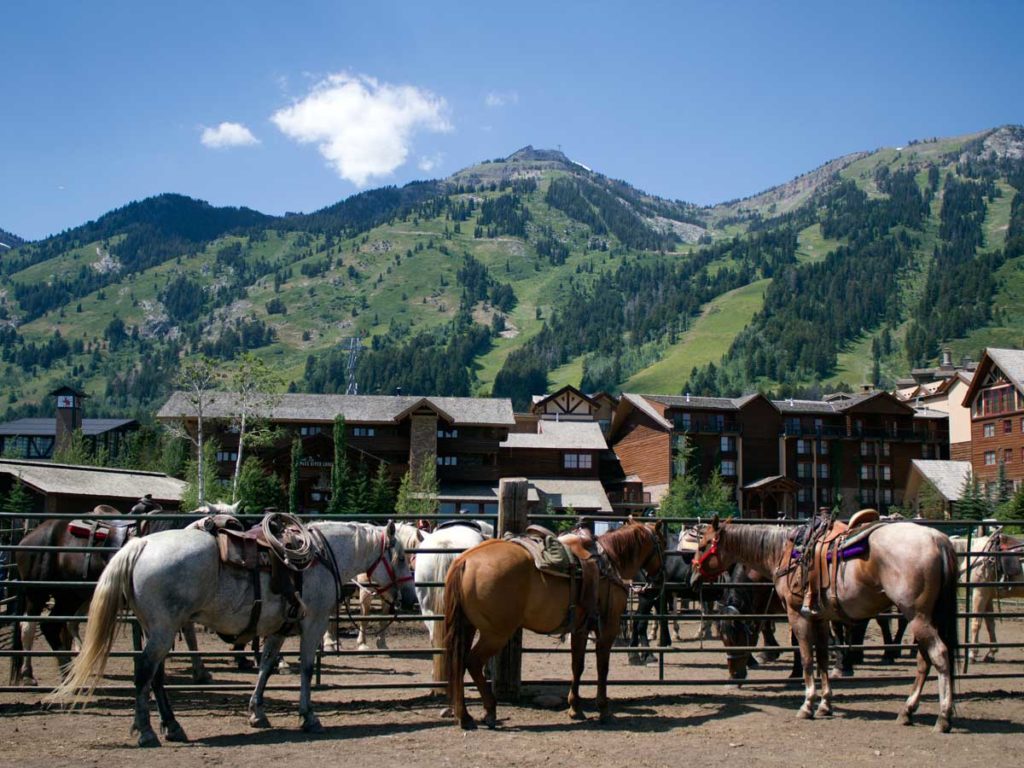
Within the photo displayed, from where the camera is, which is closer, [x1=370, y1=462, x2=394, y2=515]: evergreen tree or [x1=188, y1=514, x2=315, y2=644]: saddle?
[x1=188, y1=514, x2=315, y2=644]: saddle

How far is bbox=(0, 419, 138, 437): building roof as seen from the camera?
9275 centimetres

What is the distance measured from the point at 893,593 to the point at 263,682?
688 centimetres

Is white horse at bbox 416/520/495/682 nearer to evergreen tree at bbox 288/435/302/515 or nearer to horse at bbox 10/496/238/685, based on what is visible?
horse at bbox 10/496/238/685

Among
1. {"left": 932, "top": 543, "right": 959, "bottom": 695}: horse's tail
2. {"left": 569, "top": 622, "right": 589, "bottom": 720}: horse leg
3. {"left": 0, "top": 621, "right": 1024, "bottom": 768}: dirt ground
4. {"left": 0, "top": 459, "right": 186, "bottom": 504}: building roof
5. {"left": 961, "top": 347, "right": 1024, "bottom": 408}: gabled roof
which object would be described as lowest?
{"left": 0, "top": 621, "right": 1024, "bottom": 768}: dirt ground

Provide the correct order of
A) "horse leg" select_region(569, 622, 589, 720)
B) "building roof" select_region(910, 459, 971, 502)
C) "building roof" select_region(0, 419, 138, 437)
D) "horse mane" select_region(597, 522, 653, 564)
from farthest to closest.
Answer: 1. "building roof" select_region(0, 419, 138, 437)
2. "building roof" select_region(910, 459, 971, 502)
3. "horse mane" select_region(597, 522, 653, 564)
4. "horse leg" select_region(569, 622, 589, 720)

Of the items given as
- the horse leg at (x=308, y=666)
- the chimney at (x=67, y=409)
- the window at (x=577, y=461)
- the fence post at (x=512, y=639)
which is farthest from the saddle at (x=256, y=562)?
the chimney at (x=67, y=409)

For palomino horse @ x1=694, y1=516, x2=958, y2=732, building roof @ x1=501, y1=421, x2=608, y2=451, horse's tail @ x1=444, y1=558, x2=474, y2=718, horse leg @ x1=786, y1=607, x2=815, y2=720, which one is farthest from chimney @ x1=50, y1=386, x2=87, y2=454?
horse leg @ x1=786, y1=607, x2=815, y2=720

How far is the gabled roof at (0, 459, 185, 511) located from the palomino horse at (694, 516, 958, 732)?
3371 cm

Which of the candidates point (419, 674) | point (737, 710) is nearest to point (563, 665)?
point (419, 674)

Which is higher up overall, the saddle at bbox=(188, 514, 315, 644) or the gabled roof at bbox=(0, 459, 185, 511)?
the gabled roof at bbox=(0, 459, 185, 511)

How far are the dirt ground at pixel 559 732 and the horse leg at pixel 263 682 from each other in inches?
6.9

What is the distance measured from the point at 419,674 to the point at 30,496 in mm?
39169

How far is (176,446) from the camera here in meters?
63.7

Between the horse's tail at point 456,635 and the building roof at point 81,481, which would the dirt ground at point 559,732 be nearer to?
the horse's tail at point 456,635
